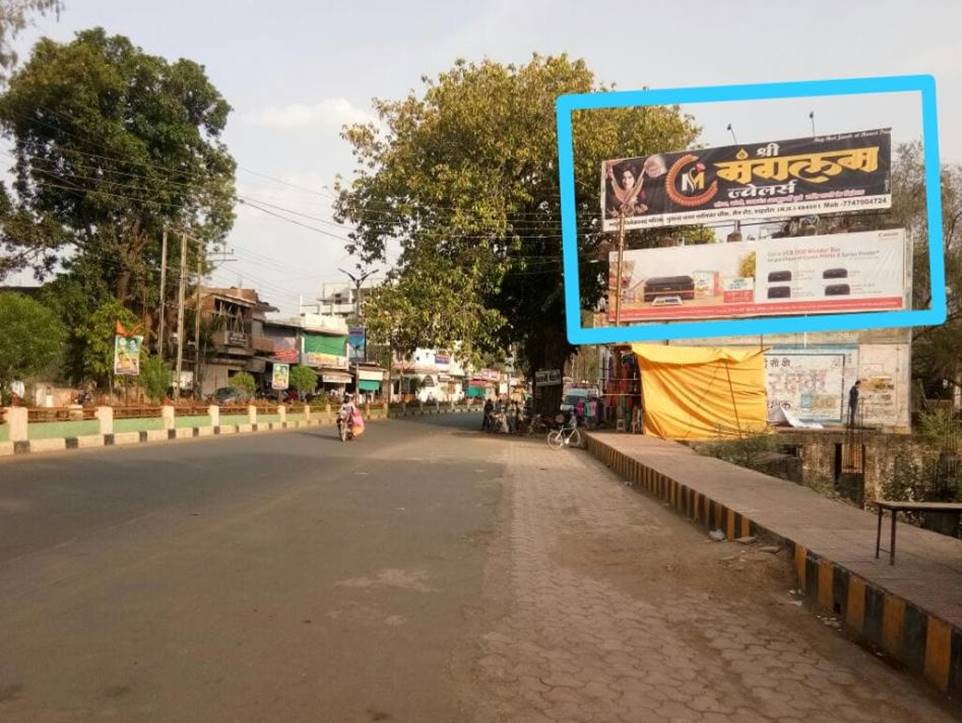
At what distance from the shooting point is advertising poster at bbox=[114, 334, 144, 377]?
23.5 metres

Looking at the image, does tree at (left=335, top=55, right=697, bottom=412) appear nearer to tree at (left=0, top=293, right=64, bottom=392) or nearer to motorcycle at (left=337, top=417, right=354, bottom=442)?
motorcycle at (left=337, top=417, right=354, bottom=442)

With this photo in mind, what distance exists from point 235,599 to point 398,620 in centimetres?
111

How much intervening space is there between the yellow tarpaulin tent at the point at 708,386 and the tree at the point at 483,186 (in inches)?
304

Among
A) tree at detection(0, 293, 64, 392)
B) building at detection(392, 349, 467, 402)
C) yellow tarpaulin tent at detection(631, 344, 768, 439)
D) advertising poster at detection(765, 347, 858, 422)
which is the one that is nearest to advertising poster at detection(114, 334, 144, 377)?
tree at detection(0, 293, 64, 392)

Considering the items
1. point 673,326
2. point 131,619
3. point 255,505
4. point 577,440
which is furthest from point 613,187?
point 131,619

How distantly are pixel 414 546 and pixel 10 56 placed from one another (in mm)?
12001

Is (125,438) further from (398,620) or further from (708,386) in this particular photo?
(398,620)

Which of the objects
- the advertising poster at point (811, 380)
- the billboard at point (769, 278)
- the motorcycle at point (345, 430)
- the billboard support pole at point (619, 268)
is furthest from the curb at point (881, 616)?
the advertising poster at point (811, 380)

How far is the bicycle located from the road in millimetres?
14219

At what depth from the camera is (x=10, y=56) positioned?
13625mm

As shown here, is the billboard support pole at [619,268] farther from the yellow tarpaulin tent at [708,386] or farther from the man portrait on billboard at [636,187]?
the yellow tarpaulin tent at [708,386]

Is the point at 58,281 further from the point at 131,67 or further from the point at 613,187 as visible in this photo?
the point at 613,187

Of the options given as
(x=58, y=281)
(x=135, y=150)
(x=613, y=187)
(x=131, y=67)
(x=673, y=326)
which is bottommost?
(x=673, y=326)

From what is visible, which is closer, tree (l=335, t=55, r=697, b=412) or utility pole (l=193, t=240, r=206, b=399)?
tree (l=335, t=55, r=697, b=412)
